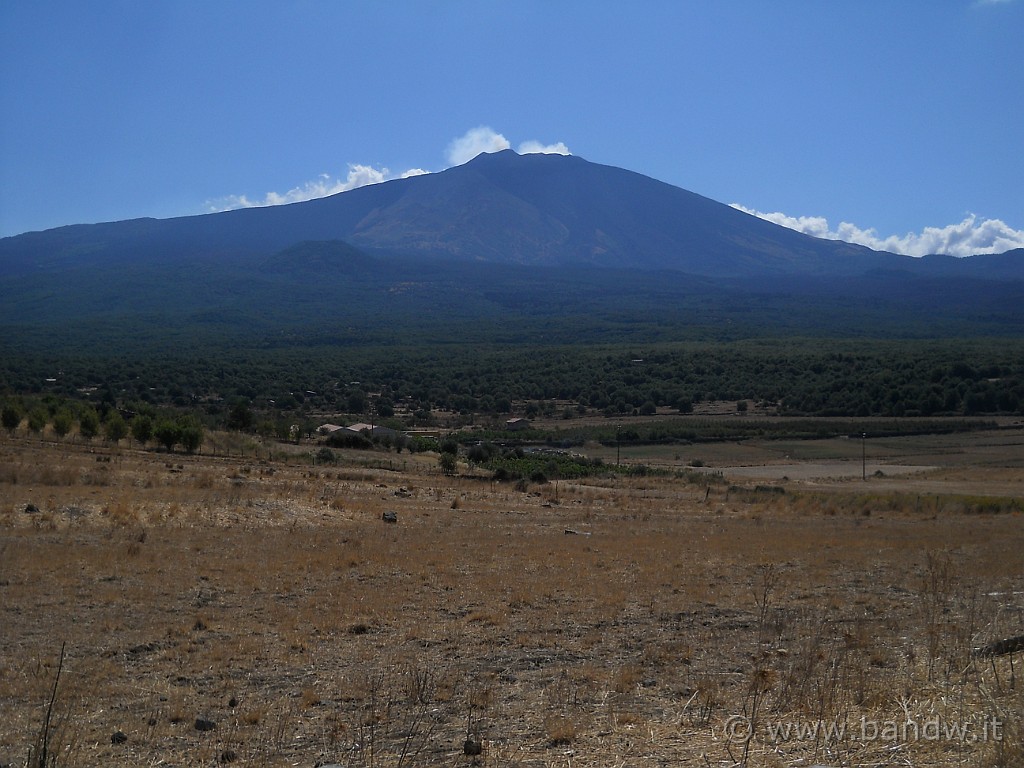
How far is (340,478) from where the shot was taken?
31.4 meters

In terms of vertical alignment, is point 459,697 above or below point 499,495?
above

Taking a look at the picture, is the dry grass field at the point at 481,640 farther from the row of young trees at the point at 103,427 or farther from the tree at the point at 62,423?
the tree at the point at 62,423

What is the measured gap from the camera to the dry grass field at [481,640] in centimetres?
601

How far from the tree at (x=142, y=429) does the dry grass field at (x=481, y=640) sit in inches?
570

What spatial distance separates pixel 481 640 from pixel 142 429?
29.7 meters

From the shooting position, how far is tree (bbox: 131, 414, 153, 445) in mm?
35469

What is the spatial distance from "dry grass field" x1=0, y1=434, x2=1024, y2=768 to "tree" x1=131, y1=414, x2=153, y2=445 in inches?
570

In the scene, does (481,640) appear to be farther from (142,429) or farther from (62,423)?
(62,423)

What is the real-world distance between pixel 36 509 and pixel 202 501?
399cm

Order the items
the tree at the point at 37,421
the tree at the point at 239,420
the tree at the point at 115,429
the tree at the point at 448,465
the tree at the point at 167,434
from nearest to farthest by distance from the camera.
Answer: the tree at the point at 37,421, the tree at the point at 115,429, the tree at the point at 167,434, the tree at the point at 448,465, the tree at the point at 239,420

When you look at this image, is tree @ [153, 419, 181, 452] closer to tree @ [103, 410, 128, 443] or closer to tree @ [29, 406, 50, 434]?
tree @ [103, 410, 128, 443]

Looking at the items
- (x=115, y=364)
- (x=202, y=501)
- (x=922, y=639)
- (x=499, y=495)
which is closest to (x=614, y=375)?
(x=115, y=364)

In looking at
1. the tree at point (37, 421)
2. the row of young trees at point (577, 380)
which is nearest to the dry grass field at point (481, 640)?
the tree at point (37, 421)

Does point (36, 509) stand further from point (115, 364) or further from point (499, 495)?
point (115, 364)
